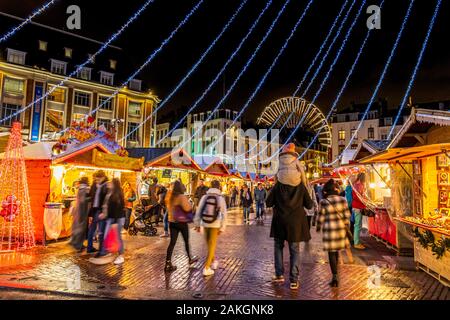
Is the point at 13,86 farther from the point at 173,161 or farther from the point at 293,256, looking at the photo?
the point at 293,256

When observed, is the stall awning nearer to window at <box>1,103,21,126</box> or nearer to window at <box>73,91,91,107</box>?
window at <box>1,103,21,126</box>

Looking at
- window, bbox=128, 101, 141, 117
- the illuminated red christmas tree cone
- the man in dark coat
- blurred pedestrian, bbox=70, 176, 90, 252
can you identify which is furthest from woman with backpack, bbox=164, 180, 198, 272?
window, bbox=128, 101, 141, 117

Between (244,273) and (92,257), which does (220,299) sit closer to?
(244,273)

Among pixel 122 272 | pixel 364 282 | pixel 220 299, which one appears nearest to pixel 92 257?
pixel 122 272

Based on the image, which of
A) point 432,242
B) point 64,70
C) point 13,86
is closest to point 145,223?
point 432,242

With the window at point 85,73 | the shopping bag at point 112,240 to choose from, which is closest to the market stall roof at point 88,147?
the shopping bag at point 112,240

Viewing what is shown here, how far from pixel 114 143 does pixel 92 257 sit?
695 centimetres

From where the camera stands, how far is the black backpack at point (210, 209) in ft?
20.9

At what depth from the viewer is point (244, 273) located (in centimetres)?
673

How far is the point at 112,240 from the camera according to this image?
7586 mm

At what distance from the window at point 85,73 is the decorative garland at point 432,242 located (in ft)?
125

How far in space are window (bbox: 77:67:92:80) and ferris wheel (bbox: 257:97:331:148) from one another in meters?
19.9

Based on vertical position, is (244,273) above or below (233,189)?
below

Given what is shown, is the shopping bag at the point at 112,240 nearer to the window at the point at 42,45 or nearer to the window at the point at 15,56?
the window at the point at 15,56
